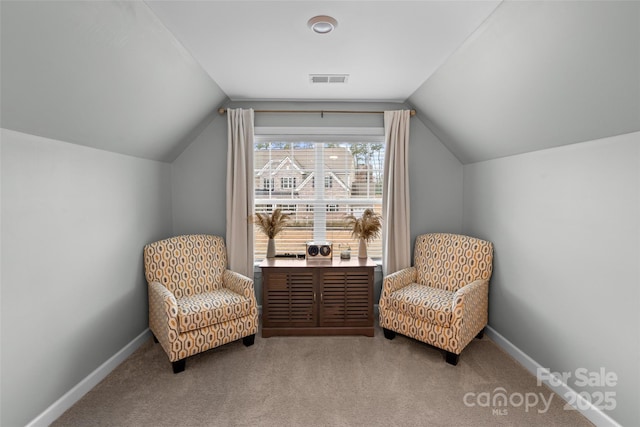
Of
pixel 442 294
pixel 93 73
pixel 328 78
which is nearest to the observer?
pixel 93 73

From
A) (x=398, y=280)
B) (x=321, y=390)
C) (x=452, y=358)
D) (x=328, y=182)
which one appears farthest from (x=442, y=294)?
(x=328, y=182)

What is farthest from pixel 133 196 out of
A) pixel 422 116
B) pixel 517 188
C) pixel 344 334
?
pixel 517 188

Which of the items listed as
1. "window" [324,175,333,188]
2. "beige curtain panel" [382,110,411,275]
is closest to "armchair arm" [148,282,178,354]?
"window" [324,175,333,188]

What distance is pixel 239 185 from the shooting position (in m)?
3.43

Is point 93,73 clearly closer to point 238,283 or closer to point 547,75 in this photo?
point 238,283

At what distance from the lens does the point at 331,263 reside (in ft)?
10.9

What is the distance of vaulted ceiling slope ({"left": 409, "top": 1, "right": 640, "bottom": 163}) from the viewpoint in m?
1.51

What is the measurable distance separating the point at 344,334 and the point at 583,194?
2234mm

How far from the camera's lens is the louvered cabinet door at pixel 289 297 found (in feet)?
10.4

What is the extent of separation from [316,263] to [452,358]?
145cm

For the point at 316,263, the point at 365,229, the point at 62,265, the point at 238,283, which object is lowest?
the point at 238,283

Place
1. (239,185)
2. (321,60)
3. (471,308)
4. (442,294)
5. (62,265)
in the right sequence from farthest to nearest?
(239,185) < (442,294) < (471,308) < (321,60) < (62,265)

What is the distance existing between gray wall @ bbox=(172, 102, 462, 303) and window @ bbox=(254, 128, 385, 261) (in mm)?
303

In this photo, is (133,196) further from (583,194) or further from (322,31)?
(583,194)
